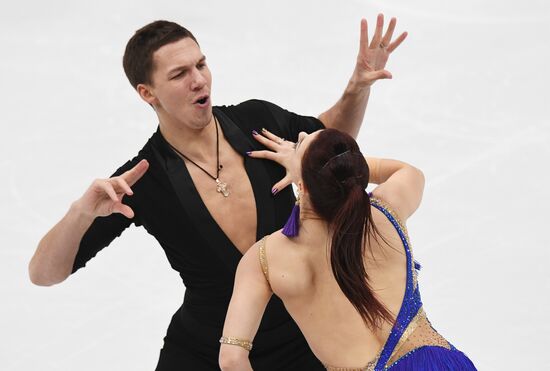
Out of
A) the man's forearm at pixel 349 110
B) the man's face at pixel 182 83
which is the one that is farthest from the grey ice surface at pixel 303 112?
the man's face at pixel 182 83

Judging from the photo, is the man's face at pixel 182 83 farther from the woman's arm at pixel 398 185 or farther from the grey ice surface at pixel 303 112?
the grey ice surface at pixel 303 112

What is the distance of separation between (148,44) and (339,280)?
1302mm

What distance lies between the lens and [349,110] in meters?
4.30

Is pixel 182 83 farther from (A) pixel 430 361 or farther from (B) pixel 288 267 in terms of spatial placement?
(A) pixel 430 361

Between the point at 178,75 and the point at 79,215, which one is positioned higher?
the point at 178,75

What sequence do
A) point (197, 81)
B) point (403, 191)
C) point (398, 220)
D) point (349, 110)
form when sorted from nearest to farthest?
1. point (398, 220)
2. point (403, 191)
3. point (197, 81)
4. point (349, 110)

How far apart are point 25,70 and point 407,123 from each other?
2.82 metres

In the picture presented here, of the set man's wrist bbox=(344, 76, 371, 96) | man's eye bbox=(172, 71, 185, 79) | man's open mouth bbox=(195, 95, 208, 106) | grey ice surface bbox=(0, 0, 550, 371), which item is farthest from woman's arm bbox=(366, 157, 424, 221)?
grey ice surface bbox=(0, 0, 550, 371)

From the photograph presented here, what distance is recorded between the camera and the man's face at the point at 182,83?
3.91 meters

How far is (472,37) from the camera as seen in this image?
7500mm

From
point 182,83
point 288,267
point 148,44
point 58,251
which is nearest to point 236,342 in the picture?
point 288,267

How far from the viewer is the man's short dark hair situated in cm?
395

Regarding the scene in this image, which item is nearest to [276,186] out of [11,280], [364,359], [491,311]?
[364,359]

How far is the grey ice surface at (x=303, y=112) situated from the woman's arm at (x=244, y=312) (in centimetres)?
210
